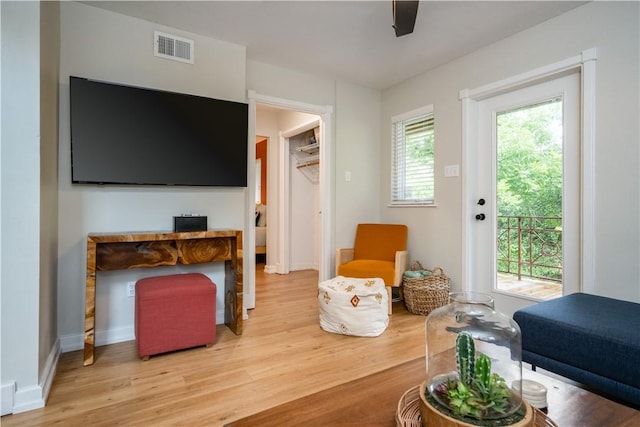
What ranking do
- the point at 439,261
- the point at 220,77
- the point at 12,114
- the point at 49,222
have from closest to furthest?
the point at 12,114 < the point at 49,222 < the point at 220,77 < the point at 439,261

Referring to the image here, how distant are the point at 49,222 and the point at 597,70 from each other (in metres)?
3.68

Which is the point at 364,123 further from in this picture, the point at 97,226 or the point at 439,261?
the point at 97,226

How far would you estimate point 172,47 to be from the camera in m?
2.65

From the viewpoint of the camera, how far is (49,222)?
2.00 meters

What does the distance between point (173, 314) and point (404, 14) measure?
7.56 feet

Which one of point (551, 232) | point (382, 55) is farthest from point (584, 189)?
point (382, 55)

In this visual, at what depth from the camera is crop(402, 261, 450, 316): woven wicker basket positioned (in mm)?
3066

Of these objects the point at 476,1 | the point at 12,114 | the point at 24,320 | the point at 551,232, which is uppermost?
the point at 476,1

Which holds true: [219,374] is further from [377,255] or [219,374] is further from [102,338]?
[377,255]

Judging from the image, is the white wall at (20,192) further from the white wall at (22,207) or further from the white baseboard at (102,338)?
the white baseboard at (102,338)

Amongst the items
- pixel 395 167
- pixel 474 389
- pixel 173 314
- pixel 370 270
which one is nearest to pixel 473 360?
pixel 474 389

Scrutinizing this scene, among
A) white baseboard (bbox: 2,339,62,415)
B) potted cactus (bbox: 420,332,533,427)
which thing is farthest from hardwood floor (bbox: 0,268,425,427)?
potted cactus (bbox: 420,332,533,427)

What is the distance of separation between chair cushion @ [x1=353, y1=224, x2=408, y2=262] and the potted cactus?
2.67 metres

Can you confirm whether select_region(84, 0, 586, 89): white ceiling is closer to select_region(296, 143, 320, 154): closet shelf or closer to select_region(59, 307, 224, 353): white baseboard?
select_region(296, 143, 320, 154): closet shelf
